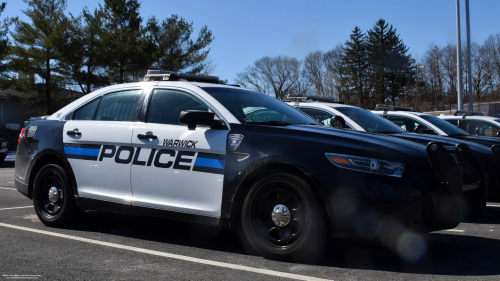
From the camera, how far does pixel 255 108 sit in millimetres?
4773

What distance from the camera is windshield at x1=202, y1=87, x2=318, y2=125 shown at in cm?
449

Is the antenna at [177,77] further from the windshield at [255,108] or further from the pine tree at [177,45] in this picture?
the pine tree at [177,45]

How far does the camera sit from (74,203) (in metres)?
5.26

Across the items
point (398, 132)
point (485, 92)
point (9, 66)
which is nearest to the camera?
point (398, 132)

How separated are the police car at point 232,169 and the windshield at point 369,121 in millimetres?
3043

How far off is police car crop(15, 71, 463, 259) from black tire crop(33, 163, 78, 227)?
0.01m

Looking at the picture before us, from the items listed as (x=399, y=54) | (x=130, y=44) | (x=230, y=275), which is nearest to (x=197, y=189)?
(x=230, y=275)

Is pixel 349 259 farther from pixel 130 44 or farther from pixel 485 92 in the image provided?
pixel 485 92

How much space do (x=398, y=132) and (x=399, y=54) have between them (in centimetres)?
6603

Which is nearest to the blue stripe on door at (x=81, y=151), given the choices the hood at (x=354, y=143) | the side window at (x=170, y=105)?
the side window at (x=170, y=105)

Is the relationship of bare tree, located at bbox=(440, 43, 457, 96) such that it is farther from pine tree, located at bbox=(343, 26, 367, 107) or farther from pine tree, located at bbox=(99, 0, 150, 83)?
pine tree, located at bbox=(99, 0, 150, 83)

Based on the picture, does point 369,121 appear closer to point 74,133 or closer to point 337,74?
point 74,133

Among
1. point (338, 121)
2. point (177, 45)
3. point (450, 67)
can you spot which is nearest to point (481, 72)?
point (450, 67)

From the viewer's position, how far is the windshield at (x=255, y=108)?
4.49 m
